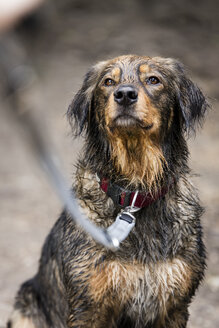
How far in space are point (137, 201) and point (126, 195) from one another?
0.08 m

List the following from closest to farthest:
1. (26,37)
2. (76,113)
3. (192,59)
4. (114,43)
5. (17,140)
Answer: (26,37) < (76,113) < (17,140) < (192,59) < (114,43)

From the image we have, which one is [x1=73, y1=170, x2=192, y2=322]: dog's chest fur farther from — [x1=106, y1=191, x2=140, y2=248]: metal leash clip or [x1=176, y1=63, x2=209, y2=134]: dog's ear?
[x1=176, y1=63, x2=209, y2=134]: dog's ear

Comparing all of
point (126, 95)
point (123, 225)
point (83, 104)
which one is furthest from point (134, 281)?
point (83, 104)

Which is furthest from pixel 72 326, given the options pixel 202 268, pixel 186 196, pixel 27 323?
pixel 186 196

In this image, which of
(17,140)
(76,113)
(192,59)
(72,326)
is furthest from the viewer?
(192,59)

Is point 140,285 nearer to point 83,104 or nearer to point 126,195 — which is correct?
point 126,195

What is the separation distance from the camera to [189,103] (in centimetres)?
321

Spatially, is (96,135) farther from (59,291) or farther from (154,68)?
(59,291)

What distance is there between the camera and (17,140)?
884 cm

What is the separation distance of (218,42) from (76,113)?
8220 mm

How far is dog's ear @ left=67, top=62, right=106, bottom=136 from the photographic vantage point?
3.28 metres

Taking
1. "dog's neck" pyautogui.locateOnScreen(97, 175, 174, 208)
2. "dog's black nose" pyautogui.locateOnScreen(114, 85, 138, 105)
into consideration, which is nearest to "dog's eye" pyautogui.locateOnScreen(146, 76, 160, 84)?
"dog's black nose" pyautogui.locateOnScreen(114, 85, 138, 105)

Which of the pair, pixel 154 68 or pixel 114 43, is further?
pixel 114 43

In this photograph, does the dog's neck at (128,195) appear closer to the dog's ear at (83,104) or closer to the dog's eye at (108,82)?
the dog's ear at (83,104)
